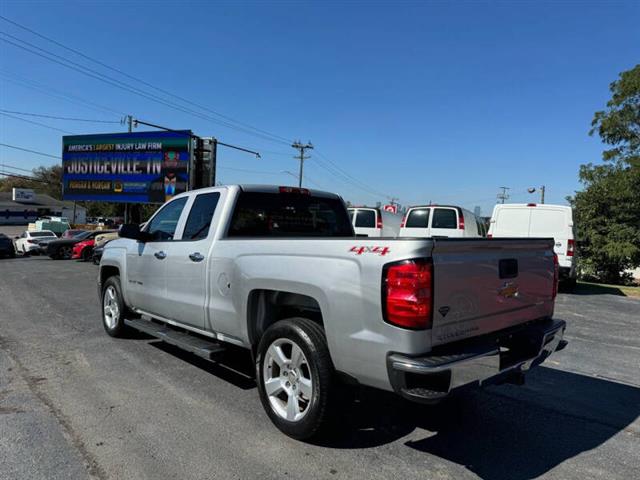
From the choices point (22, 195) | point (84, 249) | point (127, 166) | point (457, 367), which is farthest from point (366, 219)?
point (22, 195)

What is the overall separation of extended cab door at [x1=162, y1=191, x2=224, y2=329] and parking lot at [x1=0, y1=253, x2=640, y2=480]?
0.60m

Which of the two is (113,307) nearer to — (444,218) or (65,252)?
(444,218)

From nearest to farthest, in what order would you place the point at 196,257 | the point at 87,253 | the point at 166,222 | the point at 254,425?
the point at 254,425 < the point at 196,257 < the point at 166,222 < the point at 87,253

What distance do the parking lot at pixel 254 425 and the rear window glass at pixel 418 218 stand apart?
8.11 m

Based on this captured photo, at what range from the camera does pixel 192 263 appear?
4566 mm

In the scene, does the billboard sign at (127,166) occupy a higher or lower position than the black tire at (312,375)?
higher

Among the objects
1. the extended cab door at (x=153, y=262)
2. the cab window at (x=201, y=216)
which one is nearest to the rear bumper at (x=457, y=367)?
the cab window at (x=201, y=216)

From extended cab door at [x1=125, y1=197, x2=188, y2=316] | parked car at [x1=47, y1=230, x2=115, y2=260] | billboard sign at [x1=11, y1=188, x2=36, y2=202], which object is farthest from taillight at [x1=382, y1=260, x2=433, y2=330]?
billboard sign at [x1=11, y1=188, x2=36, y2=202]

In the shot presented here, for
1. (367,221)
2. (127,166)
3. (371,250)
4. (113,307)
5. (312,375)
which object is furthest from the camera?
(127,166)

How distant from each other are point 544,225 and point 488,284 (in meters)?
9.95

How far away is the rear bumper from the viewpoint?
2756 millimetres

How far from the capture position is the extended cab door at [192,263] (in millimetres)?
4449

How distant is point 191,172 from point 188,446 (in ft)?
92.0

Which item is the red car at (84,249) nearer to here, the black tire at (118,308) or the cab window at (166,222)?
the black tire at (118,308)
